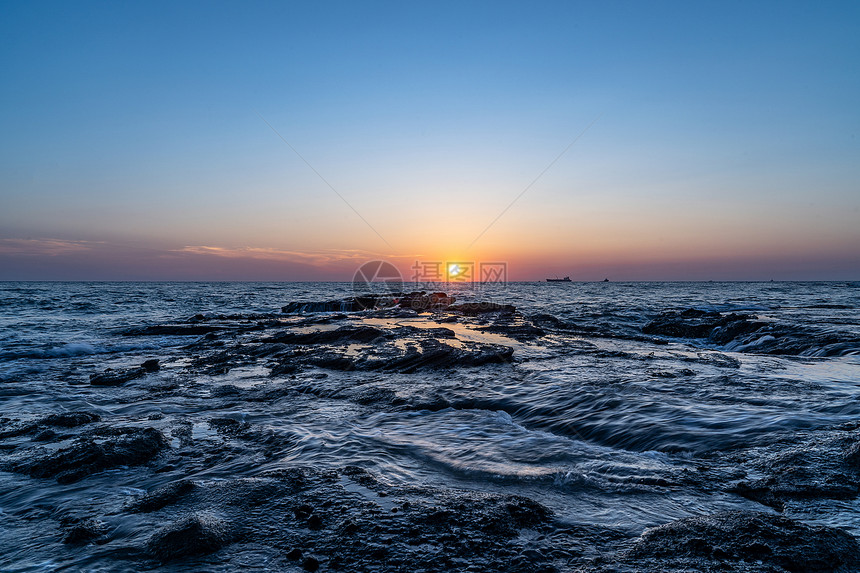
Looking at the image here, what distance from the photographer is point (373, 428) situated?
22.6 ft

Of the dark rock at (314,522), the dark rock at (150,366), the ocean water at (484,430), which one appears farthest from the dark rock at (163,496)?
the dark rock at (150,366)

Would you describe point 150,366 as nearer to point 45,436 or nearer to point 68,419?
point 68,419

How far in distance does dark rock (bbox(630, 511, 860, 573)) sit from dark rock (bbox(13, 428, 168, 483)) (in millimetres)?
5807

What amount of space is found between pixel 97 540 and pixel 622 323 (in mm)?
26888

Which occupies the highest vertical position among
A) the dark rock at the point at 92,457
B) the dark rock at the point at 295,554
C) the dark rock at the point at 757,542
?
the dark rock at the point at 757,542

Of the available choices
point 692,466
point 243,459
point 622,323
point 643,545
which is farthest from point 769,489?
point 622,323

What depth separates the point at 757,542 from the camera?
330 cm

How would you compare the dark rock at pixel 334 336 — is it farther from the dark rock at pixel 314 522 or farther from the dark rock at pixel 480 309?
the dark rock at pixel 480 309

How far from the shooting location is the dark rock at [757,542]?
3066 mm

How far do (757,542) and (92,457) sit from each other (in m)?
7.01

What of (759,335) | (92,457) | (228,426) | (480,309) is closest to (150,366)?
(228,426)

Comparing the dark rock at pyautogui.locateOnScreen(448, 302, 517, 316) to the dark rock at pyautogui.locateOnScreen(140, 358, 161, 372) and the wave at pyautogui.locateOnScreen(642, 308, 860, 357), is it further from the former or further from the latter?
the dark rock at pyautogui.locateOnScreen(140, 358, 161, 372)

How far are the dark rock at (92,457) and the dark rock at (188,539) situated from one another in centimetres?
221

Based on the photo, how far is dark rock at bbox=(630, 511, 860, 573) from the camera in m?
3.07
